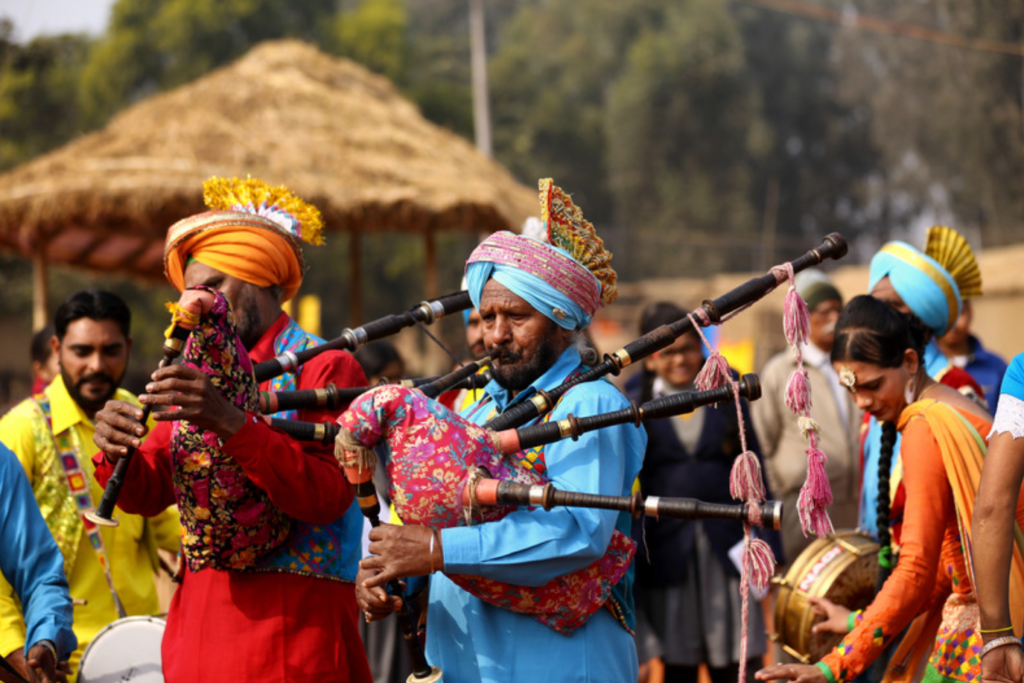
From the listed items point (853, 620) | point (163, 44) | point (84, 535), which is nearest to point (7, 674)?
point (84, 535)

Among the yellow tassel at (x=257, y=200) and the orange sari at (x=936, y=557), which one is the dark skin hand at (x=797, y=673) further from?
the yellow tassel at (x=257, y=200)

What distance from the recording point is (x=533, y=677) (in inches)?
113

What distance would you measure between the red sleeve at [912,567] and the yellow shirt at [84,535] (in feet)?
8.81

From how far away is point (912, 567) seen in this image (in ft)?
11.4

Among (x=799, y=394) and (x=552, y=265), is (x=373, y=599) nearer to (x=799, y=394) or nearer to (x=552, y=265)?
(x=552, y=265)

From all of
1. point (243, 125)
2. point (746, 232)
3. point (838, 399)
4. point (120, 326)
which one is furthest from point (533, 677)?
point (746, 232)

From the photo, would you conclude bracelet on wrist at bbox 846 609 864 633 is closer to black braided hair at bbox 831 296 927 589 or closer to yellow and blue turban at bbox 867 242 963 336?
black braided hair at bbox 831 296 927 589

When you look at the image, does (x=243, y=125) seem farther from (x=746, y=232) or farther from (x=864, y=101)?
(x=864, y=101)

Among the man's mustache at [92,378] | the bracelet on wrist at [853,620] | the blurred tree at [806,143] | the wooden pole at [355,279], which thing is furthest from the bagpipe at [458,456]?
the blurred tree at [806,143]

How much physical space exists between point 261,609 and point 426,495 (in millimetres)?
1028

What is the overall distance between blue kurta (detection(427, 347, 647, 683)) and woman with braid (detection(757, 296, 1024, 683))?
64cm

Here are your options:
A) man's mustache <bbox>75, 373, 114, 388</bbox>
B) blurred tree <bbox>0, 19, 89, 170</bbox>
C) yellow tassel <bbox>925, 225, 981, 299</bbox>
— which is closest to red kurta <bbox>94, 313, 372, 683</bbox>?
man's mustache <bbox>75, 373, 114, 388</bbox>

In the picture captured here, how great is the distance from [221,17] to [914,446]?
3673cm

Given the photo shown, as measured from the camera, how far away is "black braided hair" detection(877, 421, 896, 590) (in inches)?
163
